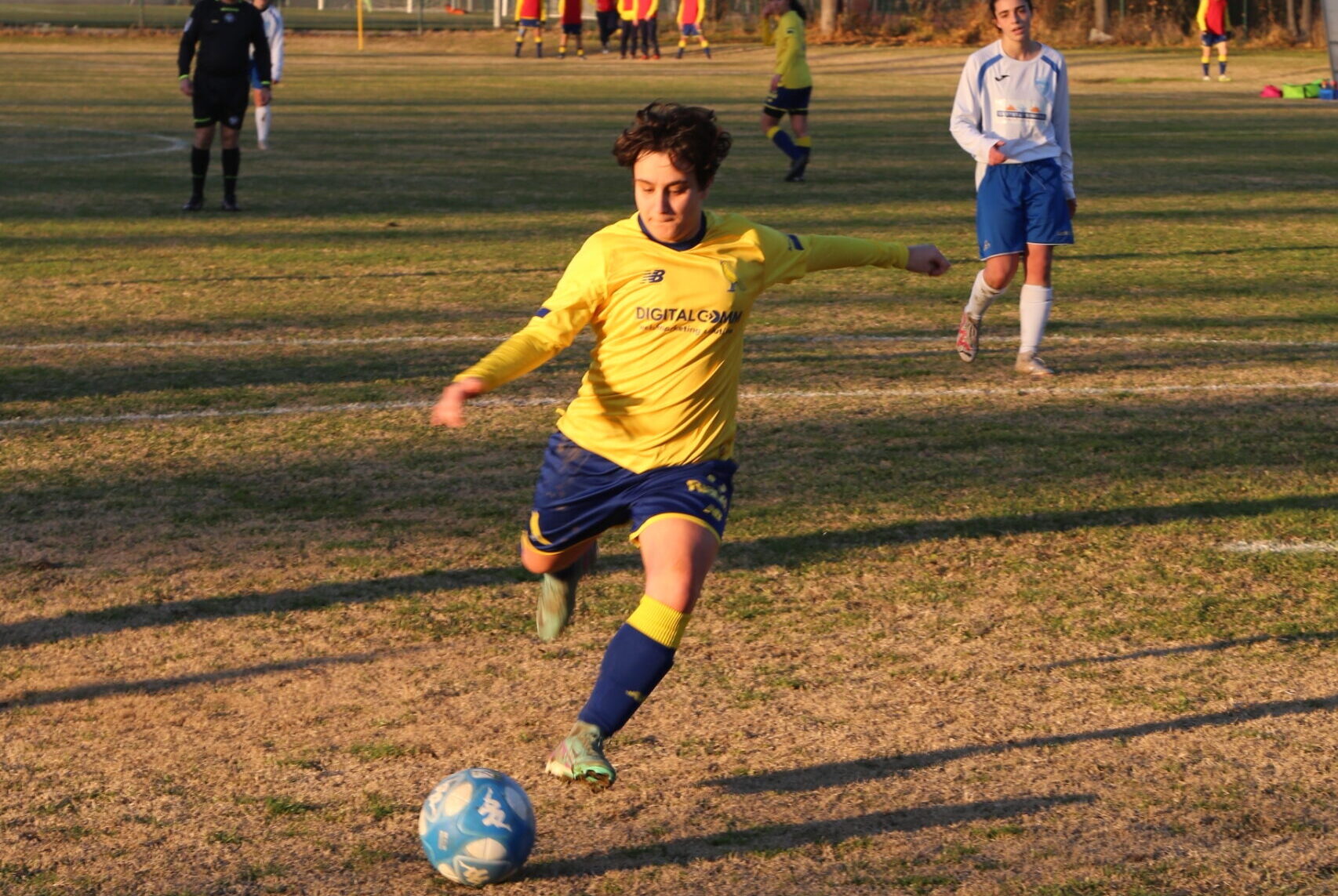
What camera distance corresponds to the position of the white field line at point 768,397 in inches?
309

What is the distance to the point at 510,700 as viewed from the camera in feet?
15.4

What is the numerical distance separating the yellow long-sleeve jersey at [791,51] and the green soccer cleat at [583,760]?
1472 centimetres

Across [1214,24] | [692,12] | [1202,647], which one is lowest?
[1202,647]

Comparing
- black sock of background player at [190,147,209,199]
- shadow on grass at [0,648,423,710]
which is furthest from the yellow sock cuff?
black sock of background player at [190,147,209,199]

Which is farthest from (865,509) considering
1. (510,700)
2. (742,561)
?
(510,700)

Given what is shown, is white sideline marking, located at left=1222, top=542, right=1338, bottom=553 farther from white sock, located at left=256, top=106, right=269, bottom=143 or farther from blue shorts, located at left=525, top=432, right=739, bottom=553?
white sock, located at left=256, top=106, right=269, bottom=143

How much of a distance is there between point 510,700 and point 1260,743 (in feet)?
6.79

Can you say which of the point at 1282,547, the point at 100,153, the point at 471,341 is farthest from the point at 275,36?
the point at 1282,547

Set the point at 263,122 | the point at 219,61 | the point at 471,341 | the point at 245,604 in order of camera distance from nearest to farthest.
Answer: the point at 245,604 < the point at 471,341 < the point at 219,61 < the point at 263,122

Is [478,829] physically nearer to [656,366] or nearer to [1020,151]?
[656,366]

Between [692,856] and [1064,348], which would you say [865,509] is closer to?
[692,856]

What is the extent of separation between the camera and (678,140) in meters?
4.16

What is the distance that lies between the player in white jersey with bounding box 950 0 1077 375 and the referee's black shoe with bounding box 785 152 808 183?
30.9 ft

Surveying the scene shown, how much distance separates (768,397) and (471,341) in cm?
208
